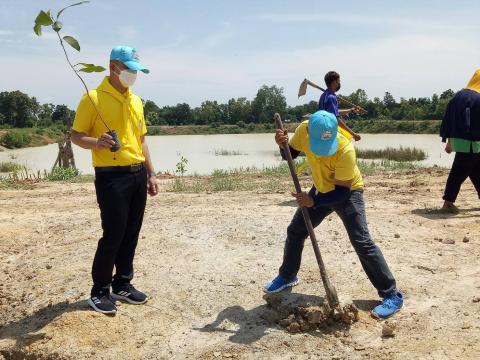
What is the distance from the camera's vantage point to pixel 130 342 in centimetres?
338

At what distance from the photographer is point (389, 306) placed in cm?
356

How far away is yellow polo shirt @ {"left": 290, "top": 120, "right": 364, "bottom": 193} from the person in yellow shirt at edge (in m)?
1.11

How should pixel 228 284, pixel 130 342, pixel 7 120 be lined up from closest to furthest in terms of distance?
pixel 130 342 < pixel 228 284 < pixel 7 120

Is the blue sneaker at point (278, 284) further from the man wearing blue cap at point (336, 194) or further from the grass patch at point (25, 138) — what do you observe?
the grass patch at point (25, 138)

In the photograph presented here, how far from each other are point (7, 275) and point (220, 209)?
2730 mm

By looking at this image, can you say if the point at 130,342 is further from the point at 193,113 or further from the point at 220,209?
the point at 193,113

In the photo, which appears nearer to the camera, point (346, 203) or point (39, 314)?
point (346, 203)

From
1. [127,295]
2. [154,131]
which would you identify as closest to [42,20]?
[127,295]

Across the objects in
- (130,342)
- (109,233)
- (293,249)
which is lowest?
(130,342)

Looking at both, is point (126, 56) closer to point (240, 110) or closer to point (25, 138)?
point (25, 138)

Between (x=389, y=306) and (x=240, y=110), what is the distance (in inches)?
Answer: 2395

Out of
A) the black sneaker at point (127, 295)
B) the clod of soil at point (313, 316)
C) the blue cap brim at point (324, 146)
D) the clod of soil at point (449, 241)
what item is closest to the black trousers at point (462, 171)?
the clod of soil at point (449, 241)

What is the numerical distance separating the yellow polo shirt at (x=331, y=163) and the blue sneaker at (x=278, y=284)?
81cm

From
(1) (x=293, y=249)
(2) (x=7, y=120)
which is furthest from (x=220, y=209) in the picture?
(2) (x=7, y=120)
